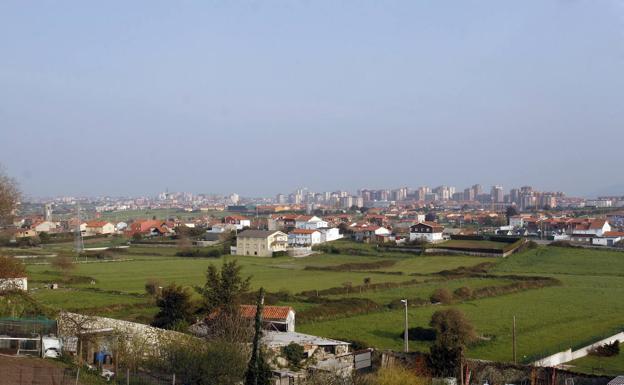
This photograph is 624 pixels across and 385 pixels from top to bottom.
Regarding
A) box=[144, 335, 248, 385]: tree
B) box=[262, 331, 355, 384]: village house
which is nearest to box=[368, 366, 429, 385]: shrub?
box=[144, 335, 248, 385]: tree

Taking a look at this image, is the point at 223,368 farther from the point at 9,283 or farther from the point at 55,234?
the point at 55,234

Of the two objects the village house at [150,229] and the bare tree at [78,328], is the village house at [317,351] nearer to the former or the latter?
the bare tree at [78,328]

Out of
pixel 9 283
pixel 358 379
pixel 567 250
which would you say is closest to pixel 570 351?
pixel 358 379

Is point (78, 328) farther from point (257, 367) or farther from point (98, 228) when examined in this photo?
point (98, 228)

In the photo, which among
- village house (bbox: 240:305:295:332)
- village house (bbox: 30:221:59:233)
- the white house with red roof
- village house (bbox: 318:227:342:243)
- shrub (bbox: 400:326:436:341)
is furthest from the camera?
village house (bbox: 30:221:59:233)

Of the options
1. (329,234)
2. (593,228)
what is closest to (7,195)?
(329,234)

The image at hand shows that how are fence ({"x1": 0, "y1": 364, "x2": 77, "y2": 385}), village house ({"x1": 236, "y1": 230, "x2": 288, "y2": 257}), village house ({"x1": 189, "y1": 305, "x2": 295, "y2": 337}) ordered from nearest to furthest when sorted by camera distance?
fence ({"x1": 0, "y1": 364, "x2": 77, "y2": 385}), village house ({"x1": 189, "y1": 305, "x2": 295, "y2": 337}), village house ({"x1": 236, "y1": 230, "x2": 288, "y2": 257})

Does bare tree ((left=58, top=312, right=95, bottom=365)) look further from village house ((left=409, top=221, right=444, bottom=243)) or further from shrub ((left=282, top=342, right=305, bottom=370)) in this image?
village house ((left=409, top=221, right=444, bottom=243))
